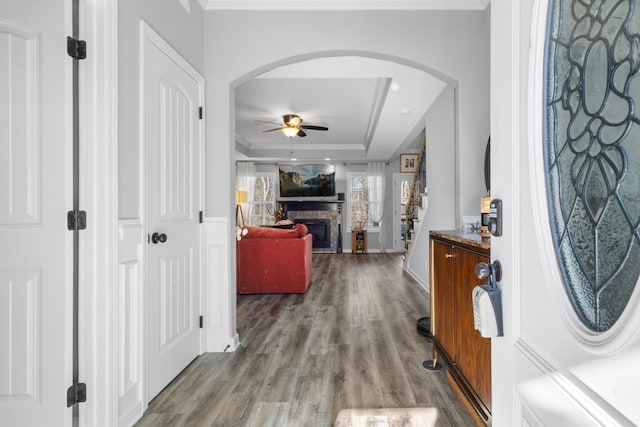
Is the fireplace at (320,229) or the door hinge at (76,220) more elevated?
the door hinge at (76,220)

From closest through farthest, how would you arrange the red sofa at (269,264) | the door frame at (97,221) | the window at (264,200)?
the door frame at (97,221) < the red sofa at (269,264) < the window at (264,200)

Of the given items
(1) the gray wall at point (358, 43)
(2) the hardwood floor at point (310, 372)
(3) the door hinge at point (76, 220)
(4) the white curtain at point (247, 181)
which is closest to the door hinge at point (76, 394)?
(2) the hardwood floor at point (310, 372)

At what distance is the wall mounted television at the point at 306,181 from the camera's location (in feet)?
30.8

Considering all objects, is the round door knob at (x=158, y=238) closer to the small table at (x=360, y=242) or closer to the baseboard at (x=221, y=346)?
the baseboard at (x=221, y=346)

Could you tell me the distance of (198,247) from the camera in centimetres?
262

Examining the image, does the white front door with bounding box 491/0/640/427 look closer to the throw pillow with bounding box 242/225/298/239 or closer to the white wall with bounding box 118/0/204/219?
the white wall with bounding box 118/0/204/219

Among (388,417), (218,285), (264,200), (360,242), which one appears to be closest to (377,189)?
(360,242)

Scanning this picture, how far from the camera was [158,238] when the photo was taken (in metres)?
2.04

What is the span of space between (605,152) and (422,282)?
4.63 m

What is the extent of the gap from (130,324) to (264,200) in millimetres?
7648

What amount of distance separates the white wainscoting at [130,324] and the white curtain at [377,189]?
7829 mm

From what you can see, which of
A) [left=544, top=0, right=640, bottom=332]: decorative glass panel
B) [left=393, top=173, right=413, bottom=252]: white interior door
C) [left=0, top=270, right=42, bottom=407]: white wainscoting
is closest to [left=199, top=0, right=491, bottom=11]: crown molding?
[left=0, top=270, right=42, bottom=407]: white wainscoting

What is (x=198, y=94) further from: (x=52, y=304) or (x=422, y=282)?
(x=422, y=282)

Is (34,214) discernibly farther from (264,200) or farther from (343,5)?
(264,200)
